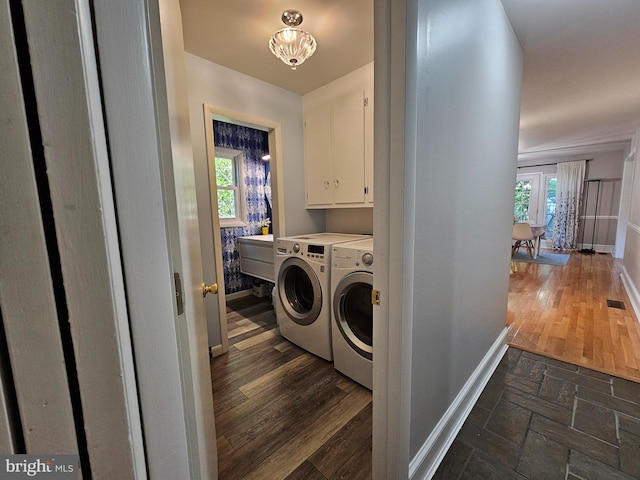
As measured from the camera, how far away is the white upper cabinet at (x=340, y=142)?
7.17 ft

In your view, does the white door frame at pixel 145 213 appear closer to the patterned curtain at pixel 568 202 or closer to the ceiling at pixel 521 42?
the ceiling at pixel 521 42

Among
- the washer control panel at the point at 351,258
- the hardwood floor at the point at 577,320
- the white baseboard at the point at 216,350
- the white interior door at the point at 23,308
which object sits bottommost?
the hardwood floor at the point at 577,320

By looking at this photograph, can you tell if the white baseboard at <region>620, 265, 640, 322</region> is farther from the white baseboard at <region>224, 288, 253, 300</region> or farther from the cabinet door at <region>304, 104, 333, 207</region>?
the white baseboard at <region>224, 288, 253, 300</region>

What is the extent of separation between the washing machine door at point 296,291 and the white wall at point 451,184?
1112 mm

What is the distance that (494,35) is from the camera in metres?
1.47

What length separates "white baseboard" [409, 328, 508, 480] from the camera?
3.70 ft

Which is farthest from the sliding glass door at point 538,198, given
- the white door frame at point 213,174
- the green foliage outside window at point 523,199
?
the white door frame at point 213,174

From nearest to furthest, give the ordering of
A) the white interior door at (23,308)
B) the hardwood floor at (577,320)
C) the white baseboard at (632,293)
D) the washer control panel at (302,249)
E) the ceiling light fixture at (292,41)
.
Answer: the white interior door at (23,308), the ceiling light fixture at (292,41), the washer control panel at (302,249), the hardwood floor at (577,320), the white baseboard at (632,293)

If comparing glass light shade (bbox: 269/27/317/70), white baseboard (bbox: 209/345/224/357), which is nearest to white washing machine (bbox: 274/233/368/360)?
white baseboard (bbox: 209/345/224/357)

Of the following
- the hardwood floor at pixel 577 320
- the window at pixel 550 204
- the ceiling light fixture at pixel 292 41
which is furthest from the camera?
the window at pixel 550 204

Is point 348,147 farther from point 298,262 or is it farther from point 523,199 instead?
point 523,199

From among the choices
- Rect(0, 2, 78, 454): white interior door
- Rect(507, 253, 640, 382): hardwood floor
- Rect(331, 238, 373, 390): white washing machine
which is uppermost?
Rect(0, 2, 78, 454): white interior door

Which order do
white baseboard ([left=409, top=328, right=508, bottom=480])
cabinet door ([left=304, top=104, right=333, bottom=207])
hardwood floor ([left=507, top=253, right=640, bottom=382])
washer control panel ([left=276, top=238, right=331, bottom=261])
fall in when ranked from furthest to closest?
1. cabinet door ([left=304, top=104, right=333, bottom=207])
2. hardwood floor ([left=507, top=253, right=640, bottom=382])
3. washer control panel ([left=276, top=238, right=331, bottom=261])
4. white baseboard ([left=409, top=328, right=508, bottom=480])

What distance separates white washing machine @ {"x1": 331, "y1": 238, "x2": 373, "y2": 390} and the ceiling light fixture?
130 cm
